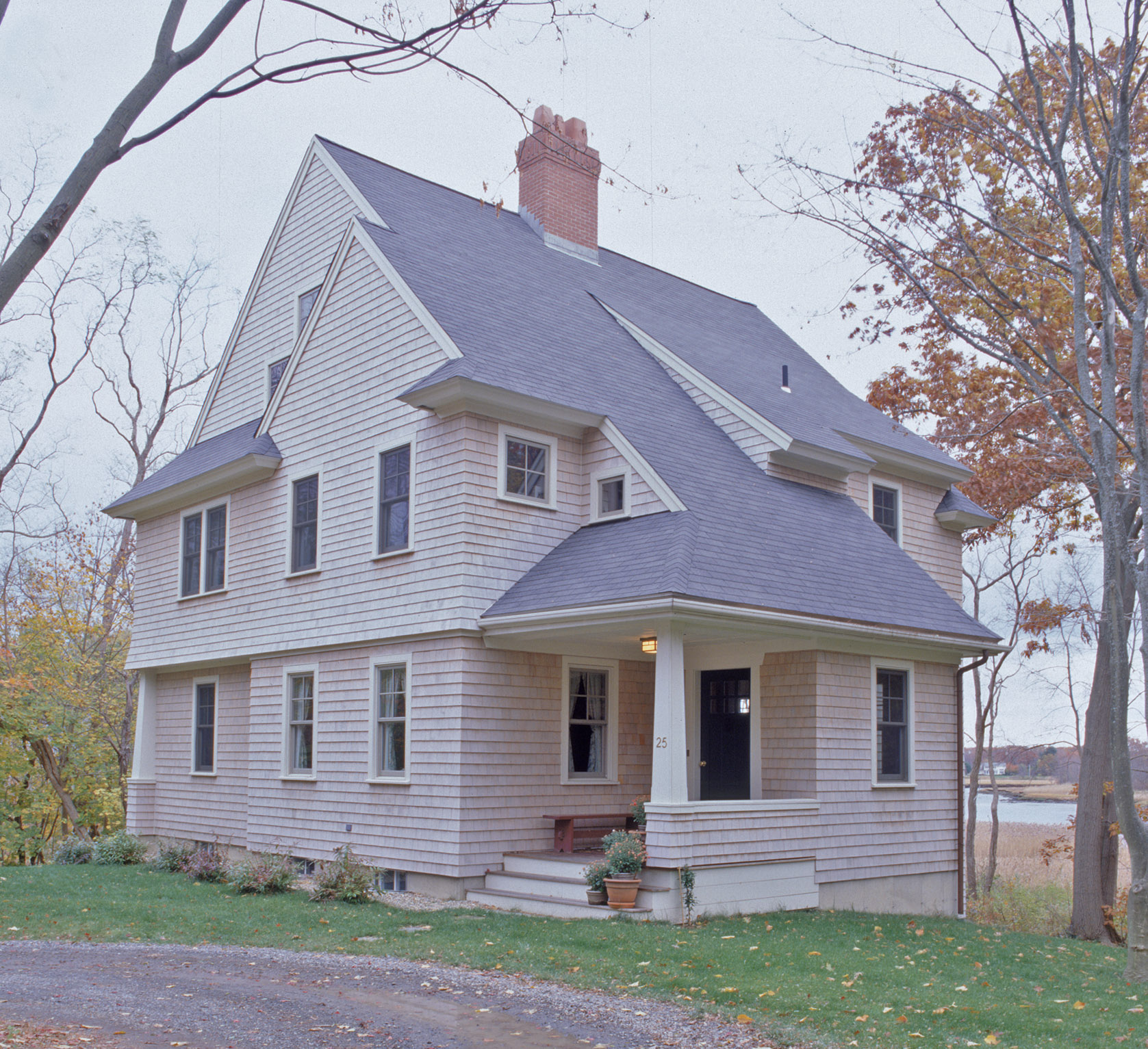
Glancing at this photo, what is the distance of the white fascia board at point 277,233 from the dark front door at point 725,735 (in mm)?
7943

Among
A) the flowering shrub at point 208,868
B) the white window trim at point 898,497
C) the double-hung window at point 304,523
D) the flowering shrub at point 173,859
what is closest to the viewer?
the flowering shrub at point 208,868

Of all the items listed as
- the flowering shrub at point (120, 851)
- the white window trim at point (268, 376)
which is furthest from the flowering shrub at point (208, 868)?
the white window trim at point (268, 376)

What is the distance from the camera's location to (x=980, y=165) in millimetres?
12727

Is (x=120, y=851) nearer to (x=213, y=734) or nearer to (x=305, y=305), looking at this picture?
(x=213, y=734)

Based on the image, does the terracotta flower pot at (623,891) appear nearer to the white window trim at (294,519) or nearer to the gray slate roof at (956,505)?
the white window trim at (294,519)

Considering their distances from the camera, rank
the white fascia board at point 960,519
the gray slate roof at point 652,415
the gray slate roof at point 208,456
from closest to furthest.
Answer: the gray slate roof at point 652,415 → the gray slate roof at point 208,456 → the white fascia board at point 960,519

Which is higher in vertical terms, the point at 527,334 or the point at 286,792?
the point at 527,334

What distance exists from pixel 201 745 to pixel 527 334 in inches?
348

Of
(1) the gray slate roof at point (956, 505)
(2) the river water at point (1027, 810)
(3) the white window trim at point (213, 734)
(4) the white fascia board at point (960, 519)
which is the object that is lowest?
(2) the river water at point (1027, 810)

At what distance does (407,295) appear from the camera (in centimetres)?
1447

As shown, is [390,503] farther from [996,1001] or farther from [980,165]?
[996,1001]

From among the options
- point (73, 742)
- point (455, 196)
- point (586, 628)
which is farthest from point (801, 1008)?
point (73, 742)

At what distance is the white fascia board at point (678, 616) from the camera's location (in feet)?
36.2

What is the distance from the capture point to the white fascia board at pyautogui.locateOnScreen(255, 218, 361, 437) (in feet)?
51.3
